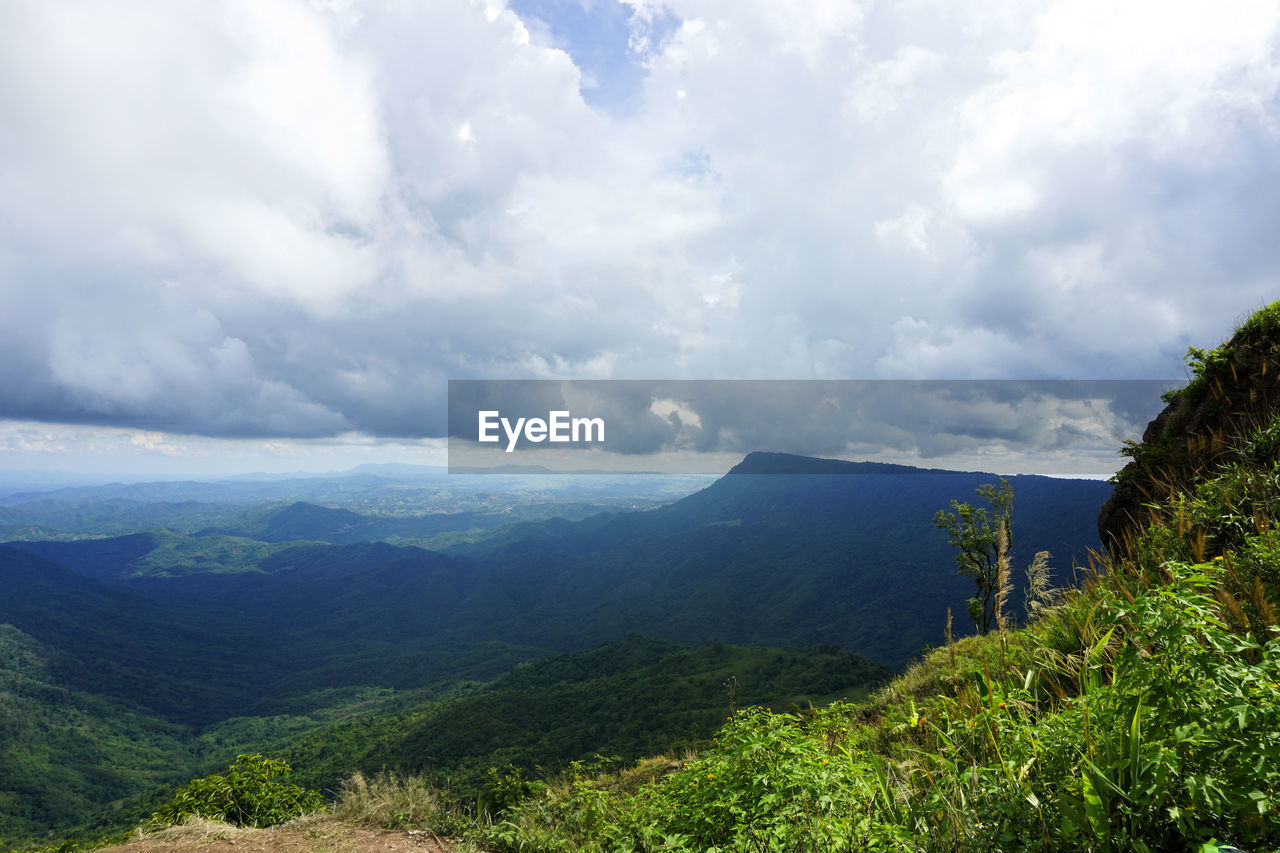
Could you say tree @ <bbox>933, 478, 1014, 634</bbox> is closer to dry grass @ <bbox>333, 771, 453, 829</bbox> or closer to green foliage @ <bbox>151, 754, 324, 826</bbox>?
dry grass @ <bbox>333, 771, 453, 829</bbox>

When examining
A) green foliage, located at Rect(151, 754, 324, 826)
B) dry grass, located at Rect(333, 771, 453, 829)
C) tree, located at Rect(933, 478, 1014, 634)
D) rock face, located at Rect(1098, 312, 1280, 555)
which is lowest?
green foliage, located at Rect(151, 754, 324, 826)

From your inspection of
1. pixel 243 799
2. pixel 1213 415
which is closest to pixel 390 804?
pixel 243 799

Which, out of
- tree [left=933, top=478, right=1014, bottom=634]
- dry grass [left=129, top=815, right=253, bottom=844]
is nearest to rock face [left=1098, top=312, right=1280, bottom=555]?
tree [left=933, top=478, right=1014, bottom=634]

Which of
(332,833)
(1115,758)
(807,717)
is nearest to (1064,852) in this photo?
(1115,758)

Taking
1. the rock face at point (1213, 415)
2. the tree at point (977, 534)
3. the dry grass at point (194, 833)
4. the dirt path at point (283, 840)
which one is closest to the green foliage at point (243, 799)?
the dry grass at point (194, 833)

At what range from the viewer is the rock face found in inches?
332

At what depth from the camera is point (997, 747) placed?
3297mm

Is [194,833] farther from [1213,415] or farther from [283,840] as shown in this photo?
[1213,415]

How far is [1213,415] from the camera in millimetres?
11094

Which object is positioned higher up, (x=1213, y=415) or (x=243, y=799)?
(x=1213, y=415)

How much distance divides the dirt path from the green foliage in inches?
45.1

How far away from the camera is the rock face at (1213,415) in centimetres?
845

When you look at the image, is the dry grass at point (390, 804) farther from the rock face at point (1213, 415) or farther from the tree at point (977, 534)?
the tree at point (977, 534)

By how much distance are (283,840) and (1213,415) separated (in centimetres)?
1887
